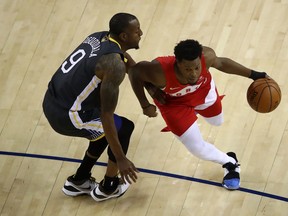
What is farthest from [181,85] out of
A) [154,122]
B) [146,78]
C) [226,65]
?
[154,122]

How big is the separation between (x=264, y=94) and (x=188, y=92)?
57 cm

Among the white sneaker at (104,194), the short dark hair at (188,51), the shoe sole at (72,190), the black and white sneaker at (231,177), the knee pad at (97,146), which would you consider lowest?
the shoe sole at (72,190)

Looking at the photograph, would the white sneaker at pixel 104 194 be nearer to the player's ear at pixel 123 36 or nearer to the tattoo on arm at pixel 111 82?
the tattoo on arm at pixel 111 82

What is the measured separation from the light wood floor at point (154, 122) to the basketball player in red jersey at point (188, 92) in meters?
0.28

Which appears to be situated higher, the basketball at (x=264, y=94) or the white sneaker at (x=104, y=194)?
the basketball at (x=264, y=94)

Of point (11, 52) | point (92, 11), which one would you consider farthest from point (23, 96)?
point (92, 11)

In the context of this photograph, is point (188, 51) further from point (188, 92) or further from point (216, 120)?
point (216, 120)

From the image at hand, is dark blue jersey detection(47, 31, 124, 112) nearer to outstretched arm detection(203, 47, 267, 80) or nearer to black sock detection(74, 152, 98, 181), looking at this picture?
black sock detection(74, 152, 98, 181)

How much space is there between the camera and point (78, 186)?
214 inches

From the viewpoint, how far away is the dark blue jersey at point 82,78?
184 inches

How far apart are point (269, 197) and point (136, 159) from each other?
1.24 metres

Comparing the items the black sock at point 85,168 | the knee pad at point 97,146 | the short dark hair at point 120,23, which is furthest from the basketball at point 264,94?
the black sock at point 85,168

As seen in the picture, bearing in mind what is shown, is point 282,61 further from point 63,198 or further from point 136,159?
point 63,198

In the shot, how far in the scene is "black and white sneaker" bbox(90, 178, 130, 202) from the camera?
5348 mm
